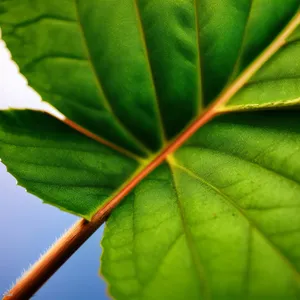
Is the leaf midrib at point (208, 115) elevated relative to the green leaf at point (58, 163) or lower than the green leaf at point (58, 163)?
elevated

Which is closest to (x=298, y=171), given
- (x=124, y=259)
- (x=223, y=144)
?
(x=223, y=144)

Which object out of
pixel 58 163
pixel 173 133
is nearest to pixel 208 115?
pixel 173 133

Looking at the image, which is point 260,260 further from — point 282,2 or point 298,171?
point 282,2

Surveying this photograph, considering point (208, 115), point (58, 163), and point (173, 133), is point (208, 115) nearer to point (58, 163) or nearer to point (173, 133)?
point (173, 133)

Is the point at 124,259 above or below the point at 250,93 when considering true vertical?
below

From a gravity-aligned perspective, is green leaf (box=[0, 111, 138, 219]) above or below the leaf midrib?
below

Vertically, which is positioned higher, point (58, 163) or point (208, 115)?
point (208, 115)
